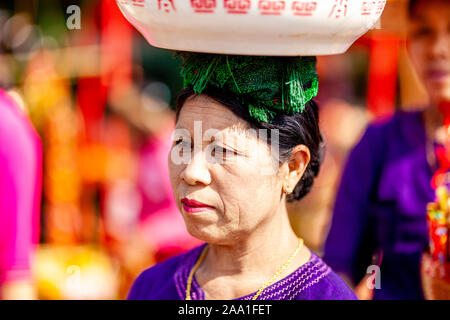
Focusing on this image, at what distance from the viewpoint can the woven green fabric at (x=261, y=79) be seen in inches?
71.7

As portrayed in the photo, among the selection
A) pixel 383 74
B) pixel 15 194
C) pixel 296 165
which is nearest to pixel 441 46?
pixel 296 165

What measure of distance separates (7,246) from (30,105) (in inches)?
102

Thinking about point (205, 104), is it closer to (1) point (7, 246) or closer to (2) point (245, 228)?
(2) point (245, 228)

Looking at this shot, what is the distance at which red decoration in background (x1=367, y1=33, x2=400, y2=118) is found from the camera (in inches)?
208

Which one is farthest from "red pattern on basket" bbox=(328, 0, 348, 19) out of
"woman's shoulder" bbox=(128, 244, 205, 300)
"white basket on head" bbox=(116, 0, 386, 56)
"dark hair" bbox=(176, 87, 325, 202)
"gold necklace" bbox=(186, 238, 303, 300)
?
"woman's shoulder" bbox=(128, 244, 205, 300)

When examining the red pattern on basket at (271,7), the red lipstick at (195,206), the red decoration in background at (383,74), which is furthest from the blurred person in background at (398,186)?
the red decoration in background at (383,74)

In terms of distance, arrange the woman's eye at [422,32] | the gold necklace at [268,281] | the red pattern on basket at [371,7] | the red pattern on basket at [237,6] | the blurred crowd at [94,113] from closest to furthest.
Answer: the red pattern on basket at [237,6]
the red pattern on basket at [371,7]
the gold necklace at [268,281]
the woman's eye at [422,32]
the blurred crowd at [94,113]

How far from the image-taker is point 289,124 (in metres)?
1.91

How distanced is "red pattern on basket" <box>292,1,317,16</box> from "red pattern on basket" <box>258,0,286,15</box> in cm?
3

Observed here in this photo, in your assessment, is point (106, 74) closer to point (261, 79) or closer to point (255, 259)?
point (255, 259)

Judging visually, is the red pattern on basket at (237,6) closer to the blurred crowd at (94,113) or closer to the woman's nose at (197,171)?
the woman's nose at (197,171)

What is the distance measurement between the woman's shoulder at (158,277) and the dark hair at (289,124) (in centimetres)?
49

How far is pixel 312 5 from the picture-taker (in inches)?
62.9
